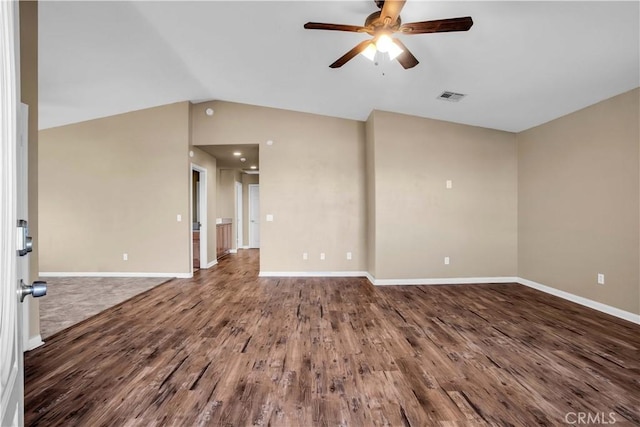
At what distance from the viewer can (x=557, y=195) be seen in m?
3.95

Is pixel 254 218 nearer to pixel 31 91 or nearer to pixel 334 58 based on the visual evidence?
pixel 334 58

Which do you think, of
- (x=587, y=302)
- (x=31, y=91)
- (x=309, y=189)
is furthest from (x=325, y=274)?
(x=31, y=91)

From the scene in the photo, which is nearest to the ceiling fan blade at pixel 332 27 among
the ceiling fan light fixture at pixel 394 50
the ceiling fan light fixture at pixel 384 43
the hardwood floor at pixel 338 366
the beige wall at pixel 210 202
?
the ceiling fan light fixture at pixel 384 43

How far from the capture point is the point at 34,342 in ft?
8.03

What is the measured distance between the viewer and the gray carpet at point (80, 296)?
120 inches

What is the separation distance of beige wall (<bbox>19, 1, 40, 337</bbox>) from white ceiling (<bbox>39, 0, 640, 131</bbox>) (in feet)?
1.21

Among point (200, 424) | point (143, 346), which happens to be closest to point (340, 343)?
point (200, 424)

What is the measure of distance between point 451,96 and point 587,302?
3.00m

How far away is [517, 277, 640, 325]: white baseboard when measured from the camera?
3037 mm

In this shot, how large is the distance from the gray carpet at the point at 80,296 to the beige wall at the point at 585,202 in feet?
18.8

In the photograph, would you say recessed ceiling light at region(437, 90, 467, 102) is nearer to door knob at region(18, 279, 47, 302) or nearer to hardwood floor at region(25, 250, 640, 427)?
hardwood floor at region(25, 250, 640, 427)

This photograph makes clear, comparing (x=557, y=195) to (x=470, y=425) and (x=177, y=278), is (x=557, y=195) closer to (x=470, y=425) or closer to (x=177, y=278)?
(x=470, y=425)

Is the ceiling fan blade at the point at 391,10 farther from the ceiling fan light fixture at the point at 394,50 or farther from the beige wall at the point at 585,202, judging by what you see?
the beige wall at the point at 585,202

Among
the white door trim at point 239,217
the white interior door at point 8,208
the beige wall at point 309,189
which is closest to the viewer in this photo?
the white interior door at point 8,208
